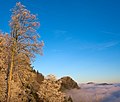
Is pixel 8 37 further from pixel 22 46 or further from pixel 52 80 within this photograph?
pixel 52 80

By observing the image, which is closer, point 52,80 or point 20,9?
point 20,9

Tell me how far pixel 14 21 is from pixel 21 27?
0.96m

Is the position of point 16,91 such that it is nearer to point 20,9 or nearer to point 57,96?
point 20,9

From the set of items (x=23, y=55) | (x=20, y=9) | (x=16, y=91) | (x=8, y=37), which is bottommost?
(x=16, y=91)

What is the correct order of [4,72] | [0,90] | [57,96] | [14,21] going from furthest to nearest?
[57,96], [0,90], [4,72], [14,21]

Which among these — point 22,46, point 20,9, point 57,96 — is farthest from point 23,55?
point 57,96

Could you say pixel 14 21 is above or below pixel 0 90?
above

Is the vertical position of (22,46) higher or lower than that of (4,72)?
higher

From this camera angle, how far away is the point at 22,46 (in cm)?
2823

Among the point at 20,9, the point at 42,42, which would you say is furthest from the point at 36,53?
the point at 20,9

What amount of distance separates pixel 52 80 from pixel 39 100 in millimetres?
6035

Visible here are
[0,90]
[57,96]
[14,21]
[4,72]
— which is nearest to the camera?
[14,21]

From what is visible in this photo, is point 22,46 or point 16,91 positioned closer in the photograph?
point 22,46

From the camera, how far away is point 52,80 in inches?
2702
